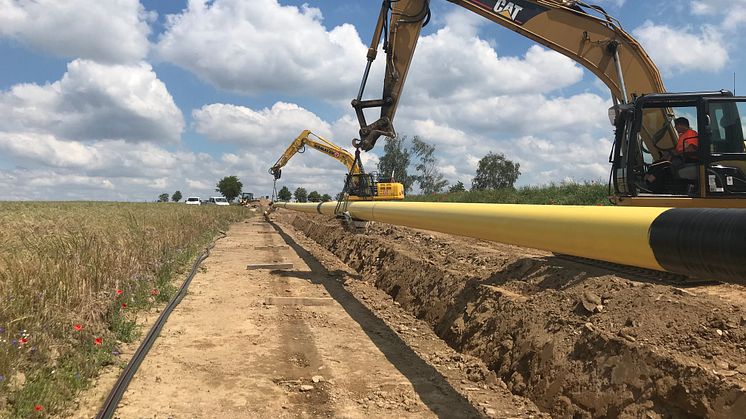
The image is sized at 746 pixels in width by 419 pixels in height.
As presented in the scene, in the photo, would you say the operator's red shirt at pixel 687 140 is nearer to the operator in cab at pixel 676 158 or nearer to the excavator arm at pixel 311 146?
the operator in cab at pixel 676 158

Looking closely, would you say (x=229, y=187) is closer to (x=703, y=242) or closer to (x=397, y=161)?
(x=397, y=161)

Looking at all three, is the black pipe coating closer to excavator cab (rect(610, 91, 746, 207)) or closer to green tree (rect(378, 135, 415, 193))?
excavator cab (rect(610, 91, 746, 207))

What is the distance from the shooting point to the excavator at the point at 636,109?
6.71m

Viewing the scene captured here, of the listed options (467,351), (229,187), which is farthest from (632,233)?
(229,187)

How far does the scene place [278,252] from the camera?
15.5m

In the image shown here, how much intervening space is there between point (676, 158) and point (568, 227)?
4.88 metres

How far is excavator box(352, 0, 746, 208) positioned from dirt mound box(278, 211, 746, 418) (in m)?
1.63

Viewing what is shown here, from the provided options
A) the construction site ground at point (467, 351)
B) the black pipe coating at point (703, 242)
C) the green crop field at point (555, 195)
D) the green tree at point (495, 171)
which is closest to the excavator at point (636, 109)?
the construction site ground at point (467, 351)

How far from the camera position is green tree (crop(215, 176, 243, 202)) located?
100 m

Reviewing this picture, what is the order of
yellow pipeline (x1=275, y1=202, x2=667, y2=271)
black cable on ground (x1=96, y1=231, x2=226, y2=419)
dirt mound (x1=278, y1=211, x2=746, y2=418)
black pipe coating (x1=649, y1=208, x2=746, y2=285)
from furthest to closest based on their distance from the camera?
black cable on ground (x1=96, y1=231, x2=226, y2=419) → dirt mound (x1=278, y1=211, x2=746, y2=418) → yellow pipeline (x1=275, y1=202, x2=667, y2=271) → black pipe coating (x1=649, y1=208, x2=746, y2=285)

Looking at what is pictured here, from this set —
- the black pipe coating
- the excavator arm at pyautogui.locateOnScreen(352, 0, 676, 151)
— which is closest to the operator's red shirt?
the excavator arm at pyautogui.locateOnScreen(352, 0, 676, 151)

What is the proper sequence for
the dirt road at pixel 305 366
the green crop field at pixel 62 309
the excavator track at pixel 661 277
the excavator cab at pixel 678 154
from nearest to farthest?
the green crop field at pixel 62 309 < the dirt road at pixel 305 366 < the excavator track at pixel 661 277 < the excavator cab at pixel 678 154

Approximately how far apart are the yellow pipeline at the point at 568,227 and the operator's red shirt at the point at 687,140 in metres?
3.61

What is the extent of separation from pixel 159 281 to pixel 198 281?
1130 millimetres
